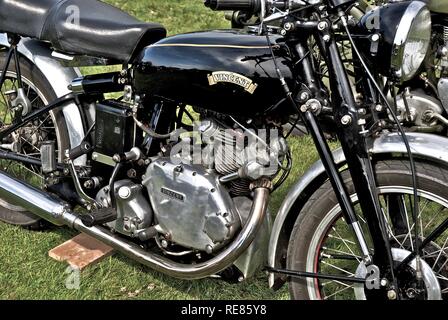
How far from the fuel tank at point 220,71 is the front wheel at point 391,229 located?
1.35 feet

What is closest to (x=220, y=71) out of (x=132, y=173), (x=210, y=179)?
(x=210, y=179)

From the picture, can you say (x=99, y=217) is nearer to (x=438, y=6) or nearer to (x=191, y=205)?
(x=191, y=205)

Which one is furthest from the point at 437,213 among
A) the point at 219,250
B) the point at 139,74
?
the point at 139,74

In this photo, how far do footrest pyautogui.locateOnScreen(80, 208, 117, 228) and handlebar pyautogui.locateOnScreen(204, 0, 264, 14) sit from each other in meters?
1.05

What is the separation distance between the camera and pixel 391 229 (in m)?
2.16

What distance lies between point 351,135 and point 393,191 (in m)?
0.26

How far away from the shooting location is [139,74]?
7.85ft

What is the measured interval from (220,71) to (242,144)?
0.95ft

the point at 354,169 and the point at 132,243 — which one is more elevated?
the point at 354,169

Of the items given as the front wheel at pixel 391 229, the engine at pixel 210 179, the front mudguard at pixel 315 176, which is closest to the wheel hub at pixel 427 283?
the front wheel at pixel 391 229

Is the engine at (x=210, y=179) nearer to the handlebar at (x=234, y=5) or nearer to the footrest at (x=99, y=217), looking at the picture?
the footrest at (x=99, y=217)

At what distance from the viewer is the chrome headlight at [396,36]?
1.84m

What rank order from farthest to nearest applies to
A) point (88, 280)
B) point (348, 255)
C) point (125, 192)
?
point (88, 280)
point (125, 192)
point (348, 255)

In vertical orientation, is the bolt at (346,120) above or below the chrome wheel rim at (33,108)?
above
